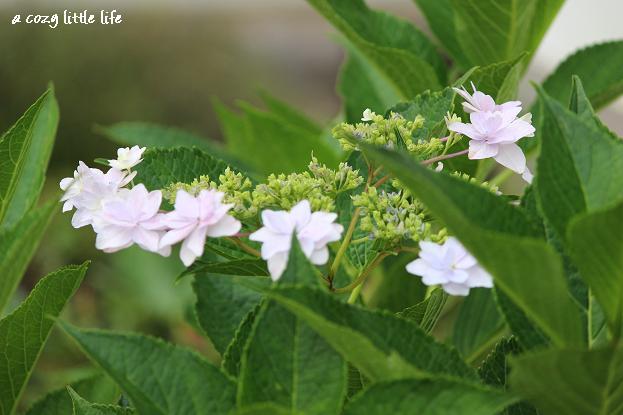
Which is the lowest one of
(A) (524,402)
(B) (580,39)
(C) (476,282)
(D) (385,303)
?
(B) (580,39)

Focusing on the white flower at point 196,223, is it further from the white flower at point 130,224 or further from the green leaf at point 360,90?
the green leaf at point 360,90

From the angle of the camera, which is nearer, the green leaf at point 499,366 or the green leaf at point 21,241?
the green leaf at point 21,241

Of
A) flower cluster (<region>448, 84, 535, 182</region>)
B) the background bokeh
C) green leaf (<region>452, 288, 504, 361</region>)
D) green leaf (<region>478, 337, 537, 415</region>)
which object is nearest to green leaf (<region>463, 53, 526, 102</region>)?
flower cluster (<region>448, 84, 535, 182</region>)

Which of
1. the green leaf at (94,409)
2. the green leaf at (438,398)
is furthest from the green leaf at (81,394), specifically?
the green leaf at (438,398)

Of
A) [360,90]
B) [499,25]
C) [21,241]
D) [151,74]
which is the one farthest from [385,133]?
[151,74]

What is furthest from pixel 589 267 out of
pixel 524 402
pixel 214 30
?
pixel 214 30

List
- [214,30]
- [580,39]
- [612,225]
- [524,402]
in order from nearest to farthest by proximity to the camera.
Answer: [612,225] → [524,402] → [580,39] → [214,30]

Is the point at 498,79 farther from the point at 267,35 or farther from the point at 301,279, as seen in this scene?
the point at 267,35
